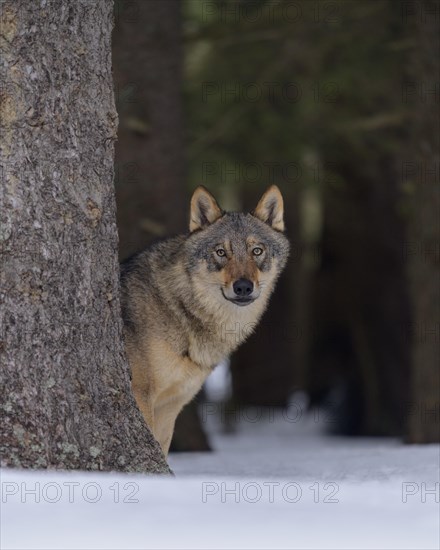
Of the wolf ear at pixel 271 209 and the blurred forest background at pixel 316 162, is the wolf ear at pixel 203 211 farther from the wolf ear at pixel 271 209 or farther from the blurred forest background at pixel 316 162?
the blurred forest background at pixel 316 162

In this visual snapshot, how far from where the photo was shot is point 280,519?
14.8 feet

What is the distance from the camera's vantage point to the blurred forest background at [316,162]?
10.7m

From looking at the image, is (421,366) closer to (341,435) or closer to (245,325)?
(245,325)

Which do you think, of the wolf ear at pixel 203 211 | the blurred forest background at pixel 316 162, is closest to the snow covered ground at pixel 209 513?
the wolf ear at pixel 203 211

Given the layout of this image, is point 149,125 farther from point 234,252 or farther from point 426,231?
point 234,252

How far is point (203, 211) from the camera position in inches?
309

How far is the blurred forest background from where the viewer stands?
35.1 feet

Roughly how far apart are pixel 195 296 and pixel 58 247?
2248 millimetres

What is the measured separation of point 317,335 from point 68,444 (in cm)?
1416

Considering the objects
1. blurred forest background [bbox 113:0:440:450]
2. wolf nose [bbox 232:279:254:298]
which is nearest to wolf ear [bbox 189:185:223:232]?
wolf nose [bbox 232:279:254:298]

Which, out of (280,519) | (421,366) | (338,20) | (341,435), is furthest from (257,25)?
(280,519)

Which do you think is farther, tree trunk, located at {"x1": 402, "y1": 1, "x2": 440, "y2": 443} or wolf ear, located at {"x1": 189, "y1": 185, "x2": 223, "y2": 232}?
tree trunk, located at {"x1": 402, "y1": 1, "x2": 440, "y2": 443}

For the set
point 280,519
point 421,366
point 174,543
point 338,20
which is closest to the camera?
point 174,543

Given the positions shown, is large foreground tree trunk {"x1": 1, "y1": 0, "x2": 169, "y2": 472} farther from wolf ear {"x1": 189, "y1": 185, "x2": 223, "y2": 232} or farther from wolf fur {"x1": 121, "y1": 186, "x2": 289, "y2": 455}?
wolf ear {"x1": 189, "y1": 185, "x2": 223, "y2": 232}
